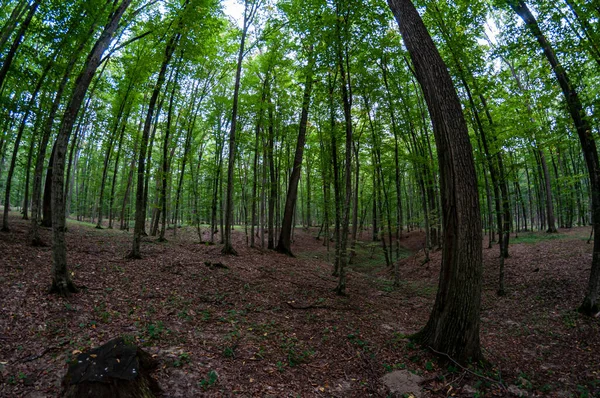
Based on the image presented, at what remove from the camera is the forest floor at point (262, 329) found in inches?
158

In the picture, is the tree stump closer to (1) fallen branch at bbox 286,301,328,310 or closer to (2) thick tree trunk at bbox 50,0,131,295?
(2) thick tree trunk at bbox 50,0,131,295

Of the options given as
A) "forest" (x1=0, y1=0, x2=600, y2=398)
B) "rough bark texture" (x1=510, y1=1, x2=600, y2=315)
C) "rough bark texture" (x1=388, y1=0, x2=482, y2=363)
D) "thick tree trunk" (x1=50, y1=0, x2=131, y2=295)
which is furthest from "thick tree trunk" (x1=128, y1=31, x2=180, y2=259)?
"rough bark texture" (x1=510, y1=1, x2=600, y2=315)

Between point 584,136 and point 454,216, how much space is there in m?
5.73

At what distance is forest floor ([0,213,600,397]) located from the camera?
158 inches

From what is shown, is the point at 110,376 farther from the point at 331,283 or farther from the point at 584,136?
the point at 584,136

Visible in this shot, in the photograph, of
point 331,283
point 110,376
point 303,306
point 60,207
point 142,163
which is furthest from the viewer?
point 331,283

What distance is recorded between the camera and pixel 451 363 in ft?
15.1

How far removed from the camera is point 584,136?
710 centimetres

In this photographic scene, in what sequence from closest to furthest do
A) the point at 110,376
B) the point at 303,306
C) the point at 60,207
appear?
1. the point at 110,376
2. the point at 60,207
3. the point at 303,306

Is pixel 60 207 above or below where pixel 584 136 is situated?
below

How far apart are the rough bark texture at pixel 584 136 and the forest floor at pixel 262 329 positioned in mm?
683

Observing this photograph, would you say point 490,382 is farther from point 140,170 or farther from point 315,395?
point 140,170

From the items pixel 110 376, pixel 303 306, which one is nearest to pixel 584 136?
pixel 303 306

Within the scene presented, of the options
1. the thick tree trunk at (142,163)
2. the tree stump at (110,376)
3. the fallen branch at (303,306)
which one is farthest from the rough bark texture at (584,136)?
the thick tree trunk at (142,163)
